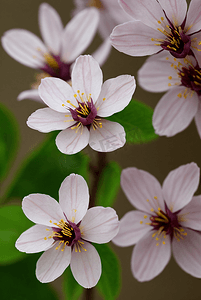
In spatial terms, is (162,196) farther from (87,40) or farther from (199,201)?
(87,40)

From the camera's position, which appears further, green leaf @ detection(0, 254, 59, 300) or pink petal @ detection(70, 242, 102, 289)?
green leaf @ detection(0, 254, 59, 300)

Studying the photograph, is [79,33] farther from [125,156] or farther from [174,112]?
[125,156]

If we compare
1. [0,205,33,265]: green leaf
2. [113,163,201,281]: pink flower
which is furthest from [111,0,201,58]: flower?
[0,205,33,265]: green leaf

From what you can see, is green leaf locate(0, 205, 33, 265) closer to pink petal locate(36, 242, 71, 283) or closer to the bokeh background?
pink petal locate(36, 242, 71, 283)

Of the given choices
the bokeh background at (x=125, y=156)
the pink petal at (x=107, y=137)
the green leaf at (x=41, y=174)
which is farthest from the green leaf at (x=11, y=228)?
the bokeh background at (x=125, y=156)

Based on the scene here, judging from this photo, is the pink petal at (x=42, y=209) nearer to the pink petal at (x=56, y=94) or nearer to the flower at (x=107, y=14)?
the pink petal at (x=56, y=94)

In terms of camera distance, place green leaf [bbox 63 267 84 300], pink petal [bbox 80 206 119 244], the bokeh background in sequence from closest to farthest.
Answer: pink petal [bbox 80 206 119 244], green leaf [bbox 63 267 84 300], the bokeh background
